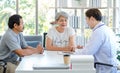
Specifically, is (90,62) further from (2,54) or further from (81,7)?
(81,7)

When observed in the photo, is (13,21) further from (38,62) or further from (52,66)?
(52,66)

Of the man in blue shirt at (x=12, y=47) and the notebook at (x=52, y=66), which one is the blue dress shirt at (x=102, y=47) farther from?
the man in blue shirt at (x=12, y=47)

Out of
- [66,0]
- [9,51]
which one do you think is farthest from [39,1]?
[9,51]

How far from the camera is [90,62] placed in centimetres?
250

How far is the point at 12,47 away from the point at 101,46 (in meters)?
1.10

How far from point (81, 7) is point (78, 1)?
0.14 metres

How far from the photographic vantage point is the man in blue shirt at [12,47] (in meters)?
3.44

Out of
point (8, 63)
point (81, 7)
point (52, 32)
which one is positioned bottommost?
point (8, 63)

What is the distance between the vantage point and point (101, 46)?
10.3 feet

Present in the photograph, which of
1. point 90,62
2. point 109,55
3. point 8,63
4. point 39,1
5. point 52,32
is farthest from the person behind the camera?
point 39,1

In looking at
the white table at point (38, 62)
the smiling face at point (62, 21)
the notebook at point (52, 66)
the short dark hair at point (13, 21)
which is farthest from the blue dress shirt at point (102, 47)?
the short dark hair at point (13, 21)

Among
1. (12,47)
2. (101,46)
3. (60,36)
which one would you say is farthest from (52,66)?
(60,36)

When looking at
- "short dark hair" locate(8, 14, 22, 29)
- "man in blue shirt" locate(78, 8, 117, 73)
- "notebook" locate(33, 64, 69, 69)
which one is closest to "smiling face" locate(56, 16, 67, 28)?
"short dark hair" locate(8, 14, 22, 29)

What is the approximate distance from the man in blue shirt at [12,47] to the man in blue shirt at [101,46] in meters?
0.76
